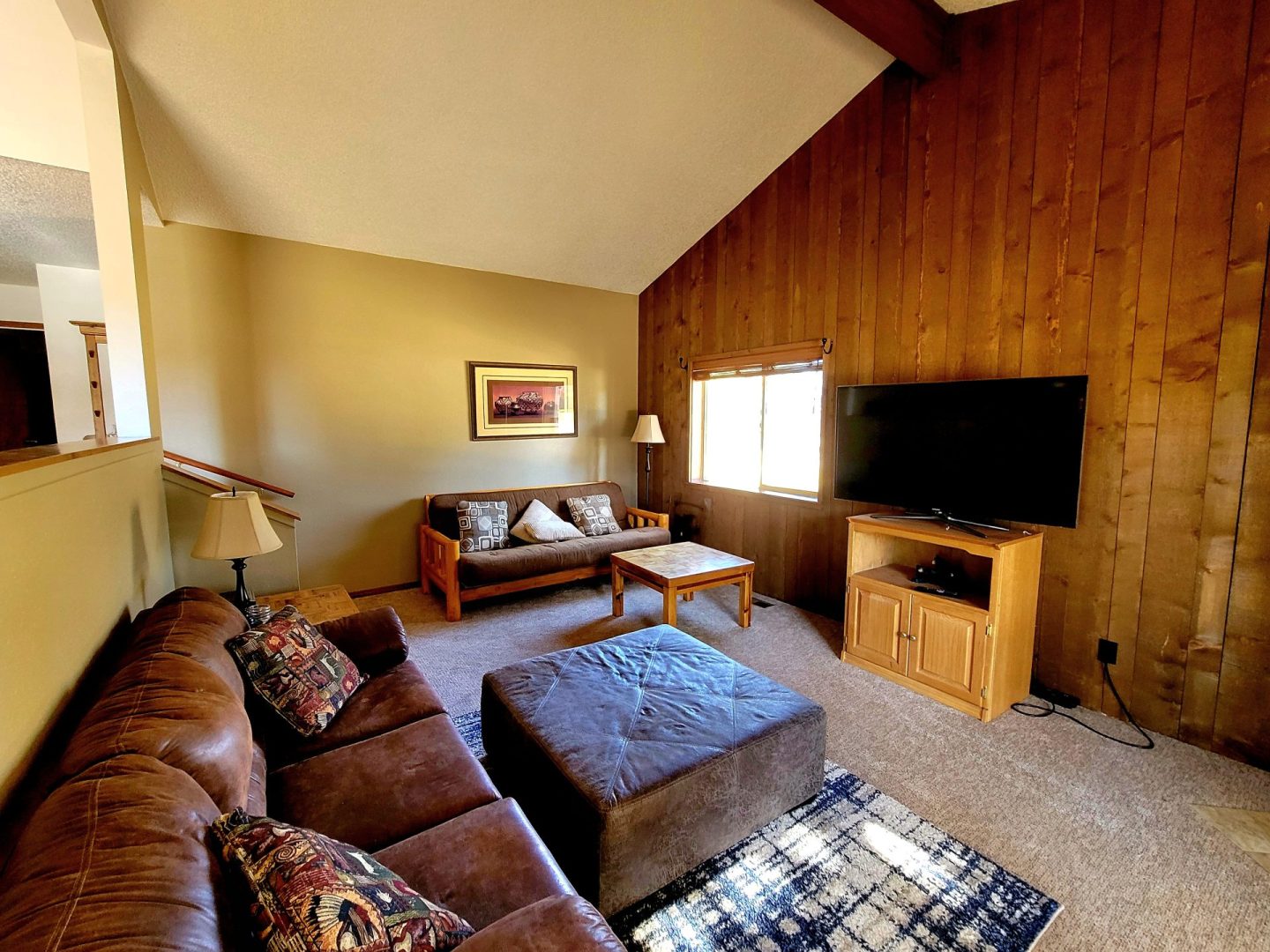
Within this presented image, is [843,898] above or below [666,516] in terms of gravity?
below

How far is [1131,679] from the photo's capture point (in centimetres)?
249

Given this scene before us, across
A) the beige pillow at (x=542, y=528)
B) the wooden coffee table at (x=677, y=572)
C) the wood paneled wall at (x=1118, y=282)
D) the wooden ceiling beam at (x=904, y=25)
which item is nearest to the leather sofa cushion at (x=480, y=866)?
the wooden coffee table at (x=677, y=572)

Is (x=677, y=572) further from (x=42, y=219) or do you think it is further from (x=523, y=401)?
(x=42, y=219)

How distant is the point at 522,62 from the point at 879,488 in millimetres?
3019

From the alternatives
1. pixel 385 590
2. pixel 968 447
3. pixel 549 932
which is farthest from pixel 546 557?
pixel 549 932

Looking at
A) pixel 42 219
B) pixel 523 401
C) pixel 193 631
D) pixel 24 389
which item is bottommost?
pixel 193 631

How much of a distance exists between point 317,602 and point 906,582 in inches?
127

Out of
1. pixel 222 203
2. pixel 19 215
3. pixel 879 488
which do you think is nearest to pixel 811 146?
pixel 879 488

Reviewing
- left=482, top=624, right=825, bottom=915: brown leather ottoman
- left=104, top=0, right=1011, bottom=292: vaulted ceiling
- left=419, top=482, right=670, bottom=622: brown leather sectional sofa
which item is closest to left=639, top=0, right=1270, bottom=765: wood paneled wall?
left=104, top=0, right=1011, bottom=292: vaulted ceiling

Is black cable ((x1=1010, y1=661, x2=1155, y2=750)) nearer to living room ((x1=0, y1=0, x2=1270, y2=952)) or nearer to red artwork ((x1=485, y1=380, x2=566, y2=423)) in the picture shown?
living room ((x1=0, y1=0, x2=1270, y2=952))

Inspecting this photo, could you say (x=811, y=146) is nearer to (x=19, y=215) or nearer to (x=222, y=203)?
(x=222, y=203)

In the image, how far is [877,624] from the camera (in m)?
2.97

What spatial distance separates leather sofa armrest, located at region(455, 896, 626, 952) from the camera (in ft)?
2.82

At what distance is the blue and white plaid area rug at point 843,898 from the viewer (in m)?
1.46
